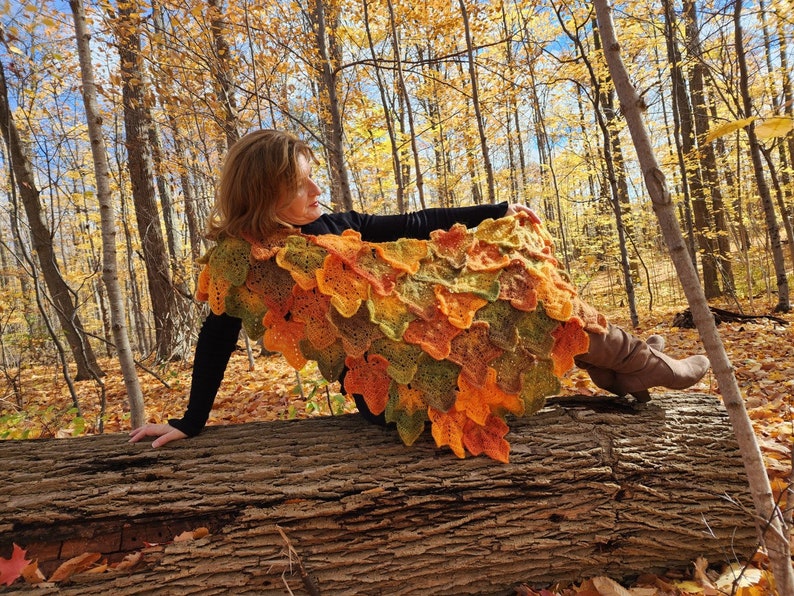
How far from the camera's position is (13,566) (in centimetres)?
143

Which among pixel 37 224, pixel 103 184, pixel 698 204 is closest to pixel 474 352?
pixel 103 184

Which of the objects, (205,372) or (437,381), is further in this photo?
(205,372)

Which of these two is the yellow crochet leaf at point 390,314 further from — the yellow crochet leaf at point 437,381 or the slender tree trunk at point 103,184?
the slender tree trunk at point 103,184

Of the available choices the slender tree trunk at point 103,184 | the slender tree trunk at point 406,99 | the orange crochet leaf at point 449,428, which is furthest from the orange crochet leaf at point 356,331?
the slender tree trunk at point 406,99

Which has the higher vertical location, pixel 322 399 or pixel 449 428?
pixel 449 428

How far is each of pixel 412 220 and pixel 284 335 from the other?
0.86 meters

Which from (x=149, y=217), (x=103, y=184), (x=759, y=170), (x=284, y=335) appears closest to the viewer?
(x=284, y=335)

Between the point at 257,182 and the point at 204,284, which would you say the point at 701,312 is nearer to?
the point at 257,182

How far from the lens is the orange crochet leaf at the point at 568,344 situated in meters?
1.72

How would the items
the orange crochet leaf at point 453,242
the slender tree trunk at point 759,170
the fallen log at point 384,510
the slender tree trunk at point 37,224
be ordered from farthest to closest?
the slender tree trunk at point 759,170 → the slender tree trunk at point 37,224 → the orange crochet leaf at point 453,242 → the fallen log at point 384,510

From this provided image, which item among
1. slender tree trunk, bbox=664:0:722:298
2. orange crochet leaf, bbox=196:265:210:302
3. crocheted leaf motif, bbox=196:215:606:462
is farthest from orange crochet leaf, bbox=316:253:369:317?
slender tree trunk, bbox=664:0:722:298

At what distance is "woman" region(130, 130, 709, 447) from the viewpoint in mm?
1730

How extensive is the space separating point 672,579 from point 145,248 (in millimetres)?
6885

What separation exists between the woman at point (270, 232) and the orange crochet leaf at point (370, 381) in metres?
0.23
